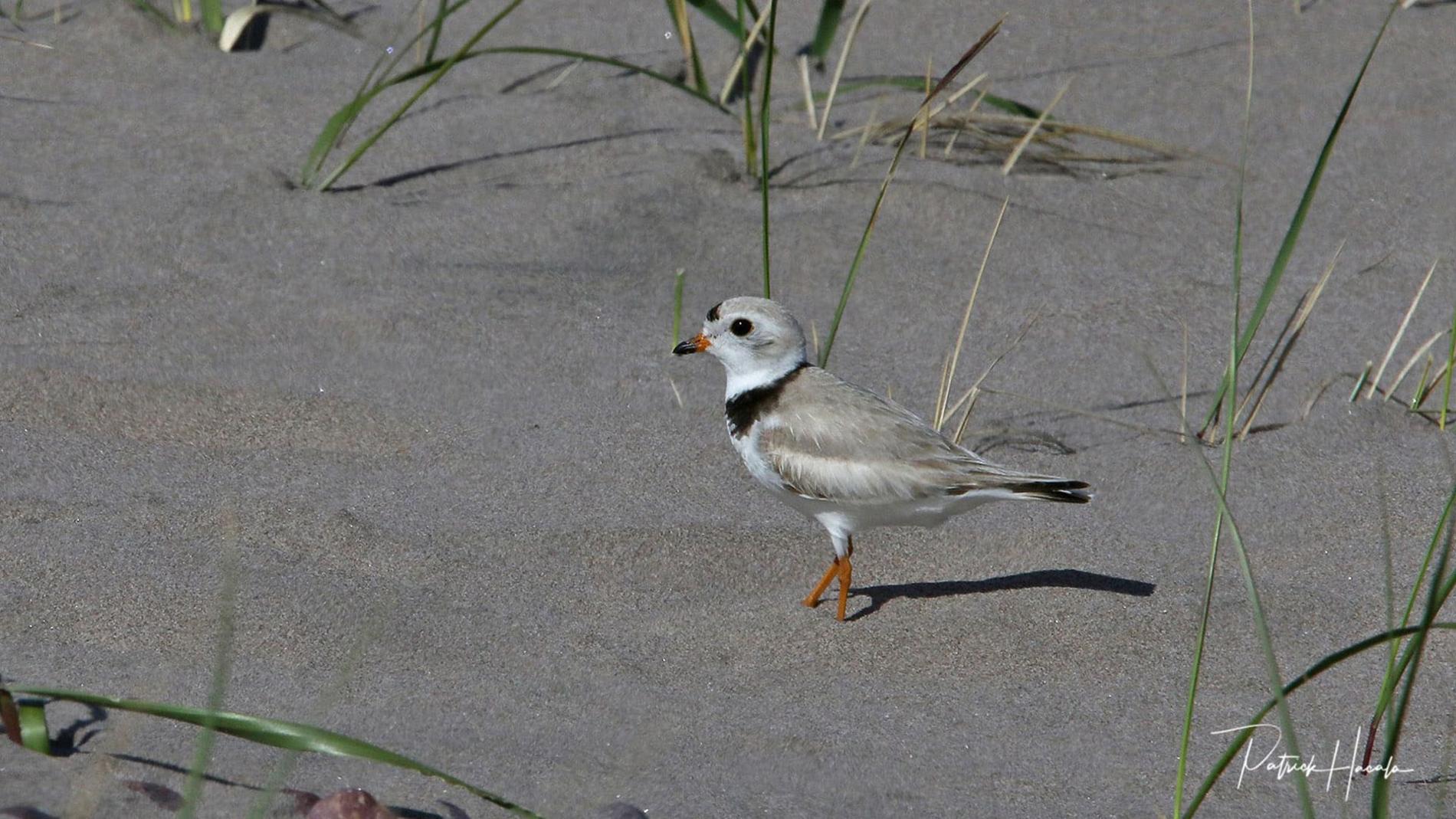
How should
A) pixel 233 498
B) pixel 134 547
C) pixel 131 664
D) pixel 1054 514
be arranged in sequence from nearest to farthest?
1. pixel 131 664
2. pixel 134 547
3. pixel 233 498
4. pixel 1054 514

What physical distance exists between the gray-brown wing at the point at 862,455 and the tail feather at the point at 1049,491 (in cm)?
2

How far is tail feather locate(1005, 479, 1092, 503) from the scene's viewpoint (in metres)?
2.98

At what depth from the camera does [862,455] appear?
312cm

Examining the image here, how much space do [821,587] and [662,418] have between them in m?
0.85

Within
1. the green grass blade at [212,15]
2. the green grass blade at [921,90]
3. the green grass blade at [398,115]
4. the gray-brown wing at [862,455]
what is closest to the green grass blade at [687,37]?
the green grass blade at [921,90]

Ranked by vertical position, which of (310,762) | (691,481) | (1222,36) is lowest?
(691,481)

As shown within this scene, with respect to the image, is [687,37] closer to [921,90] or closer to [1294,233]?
[921,90]

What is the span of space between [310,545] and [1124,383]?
220 cm

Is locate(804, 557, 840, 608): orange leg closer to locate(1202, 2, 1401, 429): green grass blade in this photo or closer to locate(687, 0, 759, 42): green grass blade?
locate(1202, 2, 1401, 429): green grass blade

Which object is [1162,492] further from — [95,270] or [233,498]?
[95,270]

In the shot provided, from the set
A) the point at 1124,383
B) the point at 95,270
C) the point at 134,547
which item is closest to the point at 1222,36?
the point at 1124,383

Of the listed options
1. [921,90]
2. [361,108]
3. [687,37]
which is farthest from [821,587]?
[687,37]

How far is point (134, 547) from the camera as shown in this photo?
2.94 m

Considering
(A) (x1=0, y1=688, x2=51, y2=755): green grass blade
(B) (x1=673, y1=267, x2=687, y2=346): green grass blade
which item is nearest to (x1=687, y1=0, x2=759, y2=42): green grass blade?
(B) (x1=673, y1=267, x2=687, y2=346): green grass blade
